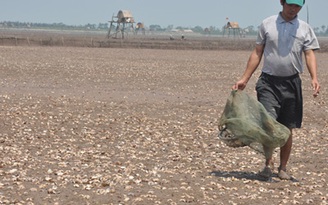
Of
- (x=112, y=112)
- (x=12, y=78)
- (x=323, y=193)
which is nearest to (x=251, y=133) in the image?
(x=323, y=193)

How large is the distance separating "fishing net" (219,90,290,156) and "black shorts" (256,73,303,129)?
0.37 feet

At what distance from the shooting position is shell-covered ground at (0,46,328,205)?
7750mm

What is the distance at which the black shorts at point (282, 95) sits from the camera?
27.0ft

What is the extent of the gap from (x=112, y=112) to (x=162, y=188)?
664 cm

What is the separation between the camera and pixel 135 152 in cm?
1024

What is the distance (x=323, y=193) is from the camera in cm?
799

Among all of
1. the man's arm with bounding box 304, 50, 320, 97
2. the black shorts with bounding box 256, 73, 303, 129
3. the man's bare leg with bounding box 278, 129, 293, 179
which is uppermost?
the man's arm with bounding box 304, 50, 320, 97

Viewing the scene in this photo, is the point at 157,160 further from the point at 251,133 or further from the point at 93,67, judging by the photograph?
the point at 93,67

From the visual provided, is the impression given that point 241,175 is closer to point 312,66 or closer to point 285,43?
point 312,66

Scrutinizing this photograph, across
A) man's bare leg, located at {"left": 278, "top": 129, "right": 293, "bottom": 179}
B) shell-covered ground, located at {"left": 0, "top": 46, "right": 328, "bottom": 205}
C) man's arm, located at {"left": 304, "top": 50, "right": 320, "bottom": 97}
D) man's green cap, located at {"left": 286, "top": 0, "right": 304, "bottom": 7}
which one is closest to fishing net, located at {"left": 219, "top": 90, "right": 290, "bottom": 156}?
man's bare leg, located at {"left": 278, "top": 129, "right": 293, "bottom": 179}

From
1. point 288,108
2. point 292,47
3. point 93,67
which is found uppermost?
point 292,47

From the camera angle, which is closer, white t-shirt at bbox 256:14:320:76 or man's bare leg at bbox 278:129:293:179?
white t-shirt at bbox 256:14:320:76

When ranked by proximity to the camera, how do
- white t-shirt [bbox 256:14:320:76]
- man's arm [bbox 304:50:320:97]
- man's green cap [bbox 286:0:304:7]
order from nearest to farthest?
man's green cap [bbox 286:0:304:7] → white t-shirt [bbox 256:14:320:76] → man's arm [bbox 304:50:320:97]

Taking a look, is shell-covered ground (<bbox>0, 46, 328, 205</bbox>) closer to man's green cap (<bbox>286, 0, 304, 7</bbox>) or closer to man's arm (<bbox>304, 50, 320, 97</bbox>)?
man's arm (<bbox>304, 50, 320, 97</bbox>)
